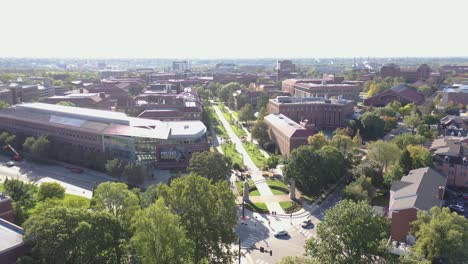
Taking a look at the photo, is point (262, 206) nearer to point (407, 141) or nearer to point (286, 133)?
point (286, 133)

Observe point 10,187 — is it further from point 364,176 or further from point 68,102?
point 68,102

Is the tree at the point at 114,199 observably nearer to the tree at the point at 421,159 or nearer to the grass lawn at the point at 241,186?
the grass lawn at the point at 241,186

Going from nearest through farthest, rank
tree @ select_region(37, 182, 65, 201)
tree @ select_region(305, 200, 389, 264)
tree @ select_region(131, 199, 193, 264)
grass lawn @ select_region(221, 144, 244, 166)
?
tree @ select_region(131, 199, 193, 264) < tree @ select_region(305, 200, 389, 264) < tree @ select_region(37, 182, 65, 201) < grass lawn @ select_region(221, 144, 244, 166)

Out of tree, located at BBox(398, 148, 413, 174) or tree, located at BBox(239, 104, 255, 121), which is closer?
tree, located at BBox(398, 148, 413, 174)

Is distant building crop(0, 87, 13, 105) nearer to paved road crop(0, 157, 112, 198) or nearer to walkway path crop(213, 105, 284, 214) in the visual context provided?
paved road crop(0, 157, 112, 198)

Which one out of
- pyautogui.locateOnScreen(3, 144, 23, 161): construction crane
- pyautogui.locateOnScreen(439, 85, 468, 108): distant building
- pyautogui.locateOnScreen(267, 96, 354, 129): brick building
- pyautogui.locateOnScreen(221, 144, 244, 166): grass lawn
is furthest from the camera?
pyautogui.locateOnScreen(439, 85, 468, 108): distant building

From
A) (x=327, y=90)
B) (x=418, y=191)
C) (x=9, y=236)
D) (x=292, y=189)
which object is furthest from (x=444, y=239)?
(x=327, y=90)

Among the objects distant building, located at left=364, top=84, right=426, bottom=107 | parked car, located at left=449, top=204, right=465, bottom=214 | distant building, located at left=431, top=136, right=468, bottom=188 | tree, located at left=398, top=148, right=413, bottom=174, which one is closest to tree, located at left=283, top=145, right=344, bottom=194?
tree, located at left=398, top=148, right=413, bottom=174

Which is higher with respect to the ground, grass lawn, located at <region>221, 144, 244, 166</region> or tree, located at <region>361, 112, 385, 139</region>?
tree, located at <region>361, 112, 385, 139</region>
